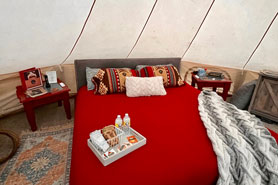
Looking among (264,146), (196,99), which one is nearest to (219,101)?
(196,99)

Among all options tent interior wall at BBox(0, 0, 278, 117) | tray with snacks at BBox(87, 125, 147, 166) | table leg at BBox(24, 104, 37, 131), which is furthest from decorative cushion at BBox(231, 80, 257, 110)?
table leg at BBox(24, 104, 37, 131)

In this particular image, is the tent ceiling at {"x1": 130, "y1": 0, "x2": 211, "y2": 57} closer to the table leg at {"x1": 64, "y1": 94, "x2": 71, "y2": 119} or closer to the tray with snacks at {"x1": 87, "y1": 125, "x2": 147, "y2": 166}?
the table leg at {"x1": 64, "y1": 94, "x2": 71, "y2": 119}

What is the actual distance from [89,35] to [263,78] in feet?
8.48

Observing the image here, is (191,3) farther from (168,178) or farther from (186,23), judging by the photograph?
(168,178)

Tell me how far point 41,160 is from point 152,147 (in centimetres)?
132

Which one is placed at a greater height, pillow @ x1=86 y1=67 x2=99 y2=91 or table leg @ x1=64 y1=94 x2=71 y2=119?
pillow @ x1=86 y1=67 x2=99 y2=91

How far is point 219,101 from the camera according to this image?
2082 millimetres

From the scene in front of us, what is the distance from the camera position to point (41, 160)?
1.93 metres

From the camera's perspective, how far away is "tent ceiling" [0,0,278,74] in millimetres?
1794

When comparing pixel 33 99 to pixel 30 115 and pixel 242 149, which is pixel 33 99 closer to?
pixel 30 115

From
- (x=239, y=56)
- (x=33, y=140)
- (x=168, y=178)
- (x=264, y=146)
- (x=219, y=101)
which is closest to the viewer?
(x=168, y=178)

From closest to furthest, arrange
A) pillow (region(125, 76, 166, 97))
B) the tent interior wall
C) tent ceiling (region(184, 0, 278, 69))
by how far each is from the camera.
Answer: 1. the tent interior wall
2. pillow (region(125, 76, 166, 97))
3. tent ceiling (region(184, 0, 278, 69))

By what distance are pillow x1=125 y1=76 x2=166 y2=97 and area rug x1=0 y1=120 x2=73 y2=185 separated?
3.30ft

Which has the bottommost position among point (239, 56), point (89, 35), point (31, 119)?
point (31, 119)
